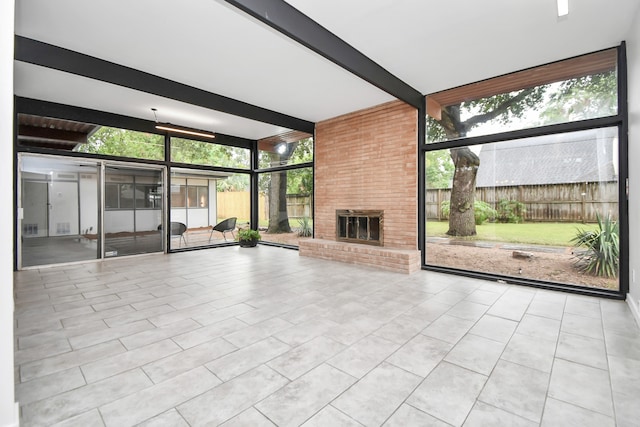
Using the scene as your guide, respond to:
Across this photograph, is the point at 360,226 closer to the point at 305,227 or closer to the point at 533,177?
the point at 305,227

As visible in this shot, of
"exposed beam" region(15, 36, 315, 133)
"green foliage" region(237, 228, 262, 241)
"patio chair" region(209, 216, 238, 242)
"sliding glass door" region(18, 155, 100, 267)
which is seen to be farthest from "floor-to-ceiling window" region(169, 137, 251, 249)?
"exposed beam" region(15, 36, 315, 133)

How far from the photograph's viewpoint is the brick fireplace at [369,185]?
5.17m

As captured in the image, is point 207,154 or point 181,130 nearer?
point 181,130

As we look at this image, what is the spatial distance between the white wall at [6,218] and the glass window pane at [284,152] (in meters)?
5.79

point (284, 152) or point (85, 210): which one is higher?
point (284, 152)

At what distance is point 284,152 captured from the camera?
770 centimetres

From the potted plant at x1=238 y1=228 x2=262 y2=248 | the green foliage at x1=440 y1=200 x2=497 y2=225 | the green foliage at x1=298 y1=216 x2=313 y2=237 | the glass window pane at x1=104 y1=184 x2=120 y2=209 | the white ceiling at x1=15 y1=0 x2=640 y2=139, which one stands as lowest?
the potted plant at x1=238 y1=228 x2=262 y2=248

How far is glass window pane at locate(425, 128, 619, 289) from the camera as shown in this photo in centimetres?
373

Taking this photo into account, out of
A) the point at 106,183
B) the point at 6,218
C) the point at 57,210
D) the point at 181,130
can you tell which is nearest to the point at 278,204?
the point at 181,130

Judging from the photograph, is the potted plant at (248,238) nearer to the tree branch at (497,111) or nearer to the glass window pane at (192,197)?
the glass window pane at (192,197)

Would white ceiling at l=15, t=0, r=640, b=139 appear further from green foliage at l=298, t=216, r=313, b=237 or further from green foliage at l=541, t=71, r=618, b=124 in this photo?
green foliage at l=298, t=216, r=313, b=237

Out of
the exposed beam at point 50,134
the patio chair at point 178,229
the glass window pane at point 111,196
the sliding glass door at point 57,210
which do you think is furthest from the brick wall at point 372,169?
the exposed beam at point 50,134

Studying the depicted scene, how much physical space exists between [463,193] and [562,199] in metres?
1.27

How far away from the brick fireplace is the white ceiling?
0.85 meters
